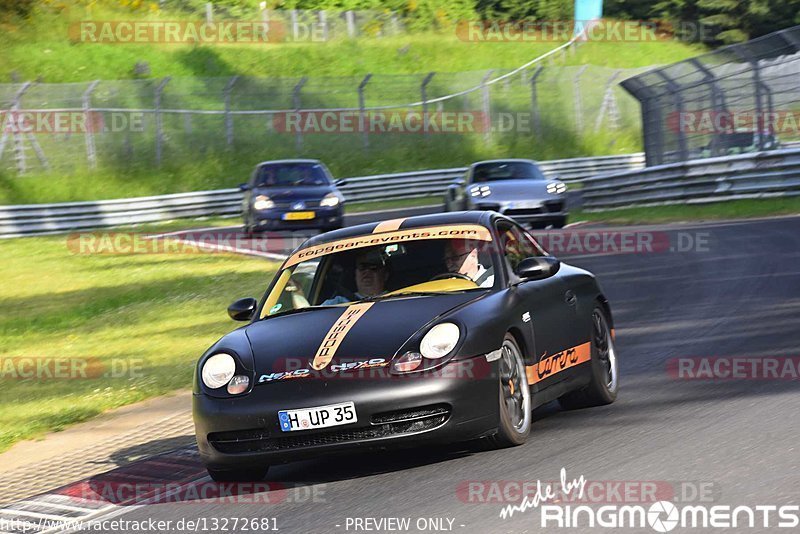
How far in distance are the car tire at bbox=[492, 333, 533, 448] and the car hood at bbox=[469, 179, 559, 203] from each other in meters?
15.3

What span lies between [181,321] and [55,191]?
75.1 feet

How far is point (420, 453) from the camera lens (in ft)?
25.3

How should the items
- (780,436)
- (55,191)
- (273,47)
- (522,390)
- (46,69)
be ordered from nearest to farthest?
(780,436), (522,390), (55,191), (46,69), (273,47)

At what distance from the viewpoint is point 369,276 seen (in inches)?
330

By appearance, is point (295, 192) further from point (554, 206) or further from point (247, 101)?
point (247, 101)

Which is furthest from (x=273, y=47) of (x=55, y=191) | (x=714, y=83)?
(x=714, y=83)

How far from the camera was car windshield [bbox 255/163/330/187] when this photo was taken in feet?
79.6

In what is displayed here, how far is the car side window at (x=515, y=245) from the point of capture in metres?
8.48

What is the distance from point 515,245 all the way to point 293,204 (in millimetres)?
14825

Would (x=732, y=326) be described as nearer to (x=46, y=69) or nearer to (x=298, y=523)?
(x=298, y=523)

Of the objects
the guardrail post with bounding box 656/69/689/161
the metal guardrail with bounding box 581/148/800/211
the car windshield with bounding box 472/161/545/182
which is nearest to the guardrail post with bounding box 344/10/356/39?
the metal guardrail with bounding box 581/148/800/211

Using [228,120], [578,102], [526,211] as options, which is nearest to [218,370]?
[526,211]

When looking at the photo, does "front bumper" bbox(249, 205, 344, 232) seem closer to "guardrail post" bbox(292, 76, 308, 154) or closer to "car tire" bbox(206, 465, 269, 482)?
"car tire" bbox(206, 465, 269, 482)

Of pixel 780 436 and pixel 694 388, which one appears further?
pixel 694 388
